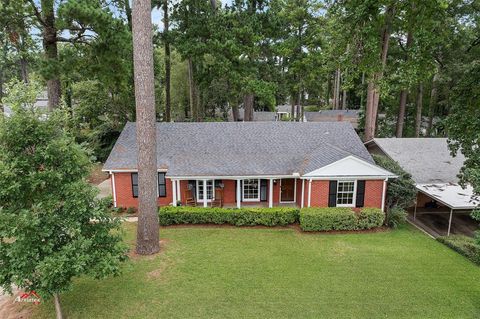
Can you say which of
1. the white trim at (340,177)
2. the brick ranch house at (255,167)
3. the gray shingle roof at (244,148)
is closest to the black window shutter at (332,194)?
the brick ranch house at (255,167)

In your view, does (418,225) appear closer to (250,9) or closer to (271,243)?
(271,243)

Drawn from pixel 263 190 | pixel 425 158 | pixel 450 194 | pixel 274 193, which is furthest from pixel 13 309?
pixel 425 158

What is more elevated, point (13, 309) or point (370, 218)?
point (370, 218)

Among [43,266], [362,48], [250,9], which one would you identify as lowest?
[43,266]

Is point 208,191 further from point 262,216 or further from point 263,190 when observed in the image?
point 262,216

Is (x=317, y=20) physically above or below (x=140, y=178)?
above

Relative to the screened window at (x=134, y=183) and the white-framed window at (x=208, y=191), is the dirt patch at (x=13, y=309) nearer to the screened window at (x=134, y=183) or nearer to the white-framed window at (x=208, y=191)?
the screened window at (x=134, y=183)

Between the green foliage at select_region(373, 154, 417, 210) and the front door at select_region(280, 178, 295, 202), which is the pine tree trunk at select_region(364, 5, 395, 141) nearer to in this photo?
the green foliage at select_region(373, 154, 417, 210)

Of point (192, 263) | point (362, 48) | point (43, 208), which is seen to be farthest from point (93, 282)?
point (362, 48)
